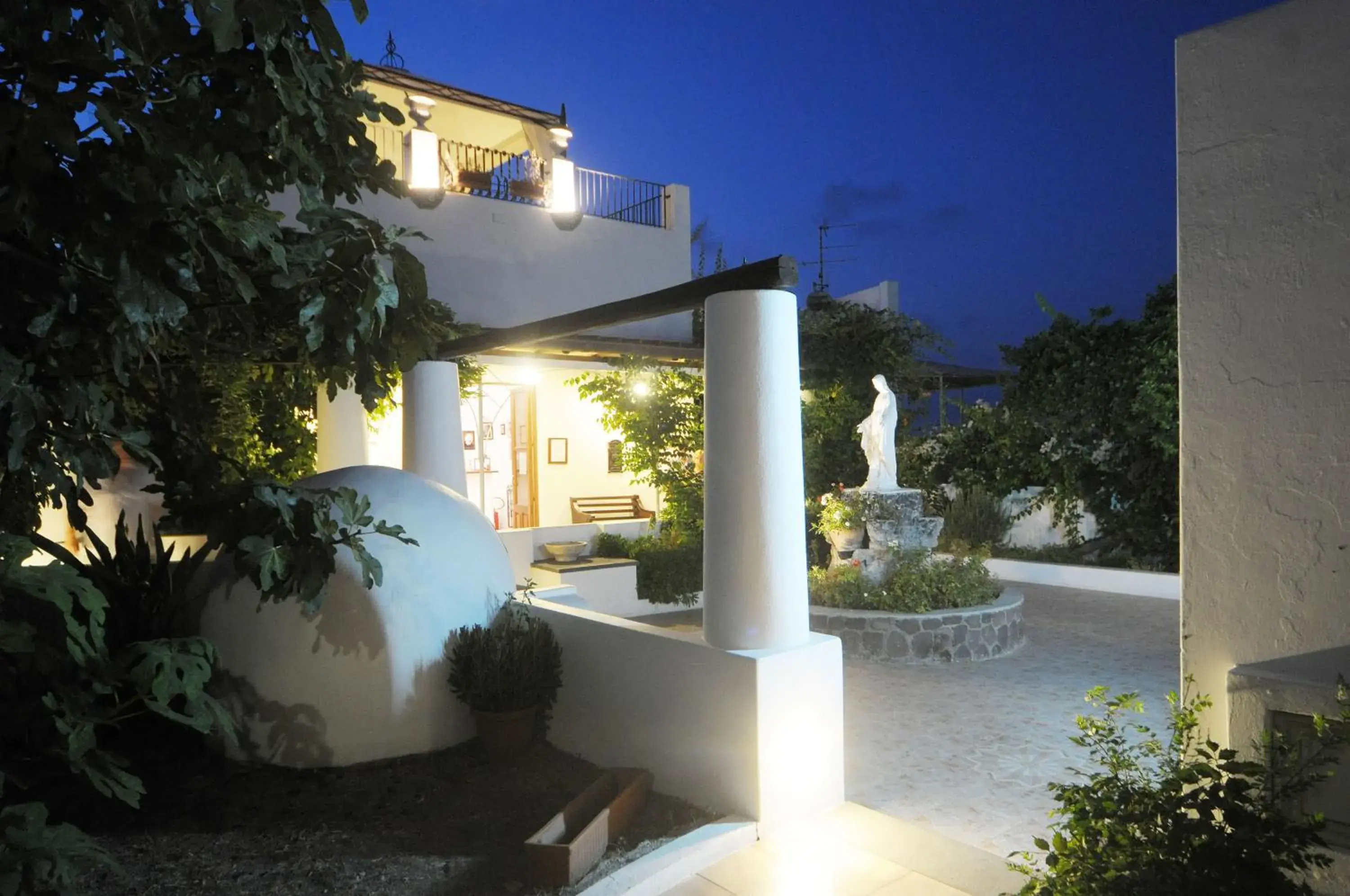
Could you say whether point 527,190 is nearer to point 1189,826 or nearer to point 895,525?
point 895,525

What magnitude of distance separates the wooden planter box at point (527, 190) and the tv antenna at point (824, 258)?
1103 cm

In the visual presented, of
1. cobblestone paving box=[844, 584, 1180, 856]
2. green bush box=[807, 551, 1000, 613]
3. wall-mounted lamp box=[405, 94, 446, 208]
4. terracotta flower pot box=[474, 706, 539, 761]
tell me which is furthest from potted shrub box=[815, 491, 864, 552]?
wall-mounted lamp box=[405, 94, 446, 208]

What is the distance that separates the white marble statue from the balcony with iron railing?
22.5ft

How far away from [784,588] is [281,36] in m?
3.55

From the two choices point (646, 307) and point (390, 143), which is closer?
point (646, 307)

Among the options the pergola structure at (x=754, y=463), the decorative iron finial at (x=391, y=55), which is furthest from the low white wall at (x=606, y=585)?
the decorative iron finial at (x=391, y=55)

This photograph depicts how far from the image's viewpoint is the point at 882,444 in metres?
10.9

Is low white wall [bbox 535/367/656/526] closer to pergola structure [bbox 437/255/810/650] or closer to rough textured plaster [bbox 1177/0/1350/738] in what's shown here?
pergola structure [bbox 437/255/810/650]

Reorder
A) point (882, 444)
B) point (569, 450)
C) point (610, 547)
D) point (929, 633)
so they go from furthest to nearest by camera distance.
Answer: point (569, 450) < point (610, 547) < point (882, 444) < point (929, 633)

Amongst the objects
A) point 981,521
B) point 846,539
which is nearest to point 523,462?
point 846,539

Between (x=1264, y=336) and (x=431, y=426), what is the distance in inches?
260

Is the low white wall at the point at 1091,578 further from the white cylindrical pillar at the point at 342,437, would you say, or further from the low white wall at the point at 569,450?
the white cylindrical pillar at the point at 342,437

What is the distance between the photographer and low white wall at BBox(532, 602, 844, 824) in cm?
463

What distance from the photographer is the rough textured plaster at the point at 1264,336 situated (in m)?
3.03
